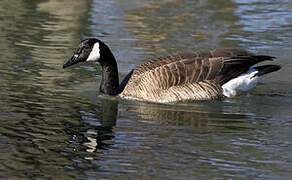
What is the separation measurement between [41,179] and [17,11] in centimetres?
1124

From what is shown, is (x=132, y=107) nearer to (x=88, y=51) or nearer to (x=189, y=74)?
(x=189, y=74)

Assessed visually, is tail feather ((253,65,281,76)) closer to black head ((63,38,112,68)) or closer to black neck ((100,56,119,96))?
black neck ((100,56,119,96))

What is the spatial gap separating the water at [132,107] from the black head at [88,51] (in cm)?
61

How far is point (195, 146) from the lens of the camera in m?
7.71

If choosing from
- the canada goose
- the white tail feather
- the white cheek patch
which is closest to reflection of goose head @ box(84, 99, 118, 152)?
the canada goose

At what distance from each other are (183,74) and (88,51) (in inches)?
62.4

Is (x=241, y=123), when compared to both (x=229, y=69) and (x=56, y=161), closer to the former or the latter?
(x=229, y=69)

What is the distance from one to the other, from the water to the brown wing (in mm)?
266

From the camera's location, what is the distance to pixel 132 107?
998 centimetres

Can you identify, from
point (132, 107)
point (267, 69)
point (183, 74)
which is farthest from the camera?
point (267, 69)

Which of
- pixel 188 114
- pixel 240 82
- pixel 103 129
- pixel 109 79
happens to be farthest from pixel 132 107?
pixel 240 82

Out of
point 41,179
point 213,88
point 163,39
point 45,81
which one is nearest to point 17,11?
point 163,39

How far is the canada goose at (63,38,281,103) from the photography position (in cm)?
1012

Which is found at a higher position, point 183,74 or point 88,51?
point 88,51
